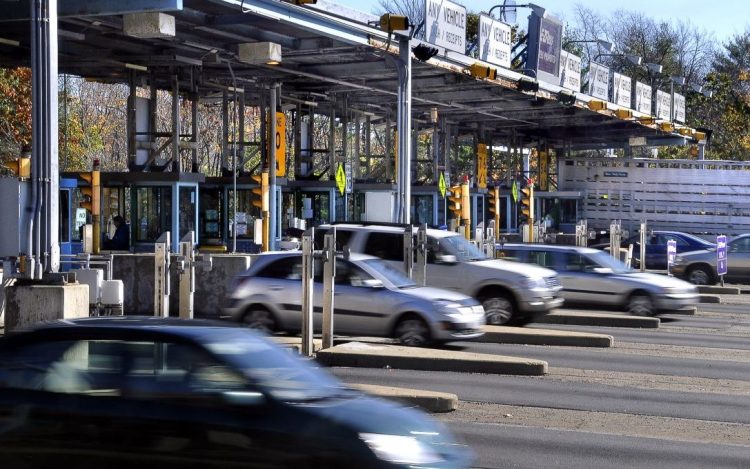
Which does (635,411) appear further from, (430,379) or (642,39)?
(642,39)

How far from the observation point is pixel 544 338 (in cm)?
1914

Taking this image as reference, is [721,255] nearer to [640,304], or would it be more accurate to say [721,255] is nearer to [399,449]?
[640,304]

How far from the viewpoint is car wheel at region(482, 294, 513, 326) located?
68.8 ft

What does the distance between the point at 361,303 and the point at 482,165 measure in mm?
34669

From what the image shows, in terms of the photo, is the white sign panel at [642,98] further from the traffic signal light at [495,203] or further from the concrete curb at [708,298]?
the concrete curb at [708,298]

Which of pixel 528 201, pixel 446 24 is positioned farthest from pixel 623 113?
pixel 446 24

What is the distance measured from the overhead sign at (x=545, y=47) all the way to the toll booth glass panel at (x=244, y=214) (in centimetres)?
1088

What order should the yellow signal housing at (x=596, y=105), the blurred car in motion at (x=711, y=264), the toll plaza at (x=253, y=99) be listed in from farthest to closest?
the yellow signal housing at (x=596, y=105)
the blurred car in motion at (x=711, y=264)
the toll plaza at (x=253, y=99)

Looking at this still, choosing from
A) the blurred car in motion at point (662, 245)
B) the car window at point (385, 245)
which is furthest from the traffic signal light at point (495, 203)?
the car window at point (385, 245)

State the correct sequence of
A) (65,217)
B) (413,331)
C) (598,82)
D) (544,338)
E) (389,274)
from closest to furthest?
1. (413,331)
2. (389,274)
3. (544,338)
4. (65,217)
5. (598,82)

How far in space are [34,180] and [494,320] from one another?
9465 millimetres

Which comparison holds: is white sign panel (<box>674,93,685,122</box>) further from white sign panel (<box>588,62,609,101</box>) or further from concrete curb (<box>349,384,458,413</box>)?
concrete curb (<box>349,384,458,413</box>)

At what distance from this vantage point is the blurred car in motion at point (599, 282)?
78.4 ft

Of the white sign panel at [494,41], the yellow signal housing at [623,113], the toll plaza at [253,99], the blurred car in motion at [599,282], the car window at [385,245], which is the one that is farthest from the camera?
the yellow signal housing at [623,113]
